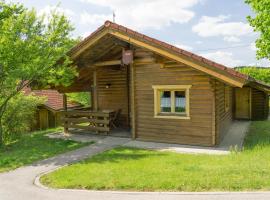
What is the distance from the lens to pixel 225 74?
9.69 metres

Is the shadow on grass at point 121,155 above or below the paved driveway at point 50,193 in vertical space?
above

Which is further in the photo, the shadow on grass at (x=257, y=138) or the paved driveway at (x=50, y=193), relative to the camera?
the shadow on grass at (x=257, y=138)

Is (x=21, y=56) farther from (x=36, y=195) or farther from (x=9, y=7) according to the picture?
(x=36, y=195)

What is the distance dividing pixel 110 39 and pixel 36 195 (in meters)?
7.70

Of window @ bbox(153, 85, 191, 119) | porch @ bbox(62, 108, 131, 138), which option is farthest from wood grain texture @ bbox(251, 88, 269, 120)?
window @ bbox(153, 85, 191, 119)

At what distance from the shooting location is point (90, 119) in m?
13.8

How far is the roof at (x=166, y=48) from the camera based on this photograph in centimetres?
966

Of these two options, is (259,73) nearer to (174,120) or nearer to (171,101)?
(171,101)

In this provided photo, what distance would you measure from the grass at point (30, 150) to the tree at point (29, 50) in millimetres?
1723

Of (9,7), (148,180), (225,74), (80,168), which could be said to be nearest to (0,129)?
(9,7)

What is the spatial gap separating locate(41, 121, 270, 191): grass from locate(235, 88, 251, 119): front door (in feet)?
32.7

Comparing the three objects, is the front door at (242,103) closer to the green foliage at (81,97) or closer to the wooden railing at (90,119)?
the wooden railing at (90,119)

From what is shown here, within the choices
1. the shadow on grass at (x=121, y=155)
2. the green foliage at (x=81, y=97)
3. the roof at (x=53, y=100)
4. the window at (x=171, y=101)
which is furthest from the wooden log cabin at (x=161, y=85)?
the green foliage at (x=81, y=97)

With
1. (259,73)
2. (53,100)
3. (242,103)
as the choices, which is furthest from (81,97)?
(259,73)
